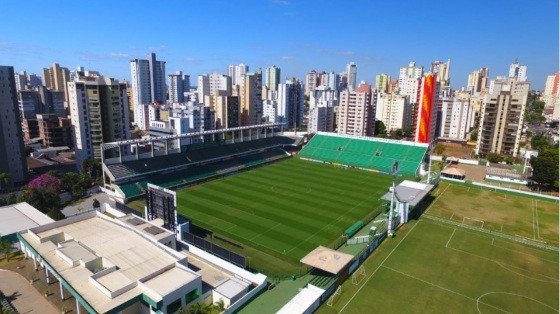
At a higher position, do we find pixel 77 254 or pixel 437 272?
pixel 77 254

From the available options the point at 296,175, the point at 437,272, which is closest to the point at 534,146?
the point at 296,175

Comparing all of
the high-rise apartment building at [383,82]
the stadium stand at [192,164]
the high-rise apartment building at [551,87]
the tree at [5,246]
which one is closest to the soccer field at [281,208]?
the stadium stand at [192,164]

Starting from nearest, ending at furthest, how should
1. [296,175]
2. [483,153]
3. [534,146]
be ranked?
[296,175]
[483,153]
[534,146]

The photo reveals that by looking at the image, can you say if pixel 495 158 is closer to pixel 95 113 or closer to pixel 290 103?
pixel 290 103

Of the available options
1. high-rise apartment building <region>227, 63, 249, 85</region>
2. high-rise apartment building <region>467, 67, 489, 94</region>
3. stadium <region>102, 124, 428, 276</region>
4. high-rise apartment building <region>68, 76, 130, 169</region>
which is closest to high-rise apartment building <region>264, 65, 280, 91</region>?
high-rise apartment building <region>227, 63, 249, 85</region>

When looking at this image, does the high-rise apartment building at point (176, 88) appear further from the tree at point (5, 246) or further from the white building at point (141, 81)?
the tree at point (5, 246)

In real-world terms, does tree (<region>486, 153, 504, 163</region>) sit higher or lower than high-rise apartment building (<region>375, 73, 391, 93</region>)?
lower

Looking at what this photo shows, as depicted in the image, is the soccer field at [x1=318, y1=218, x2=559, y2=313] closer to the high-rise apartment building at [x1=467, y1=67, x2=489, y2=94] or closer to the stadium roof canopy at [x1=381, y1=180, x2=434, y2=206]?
the stadium roof canopy at [x1=381, y1=180, x2=434, y2=206]

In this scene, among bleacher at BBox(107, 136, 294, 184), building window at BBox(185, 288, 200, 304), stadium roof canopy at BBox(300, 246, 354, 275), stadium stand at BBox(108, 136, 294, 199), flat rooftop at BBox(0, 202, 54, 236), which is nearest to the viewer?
building window at BBox(185, 288, 200, 304)

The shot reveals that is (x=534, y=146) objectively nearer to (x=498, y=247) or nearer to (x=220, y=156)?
(x=498, y=247)
